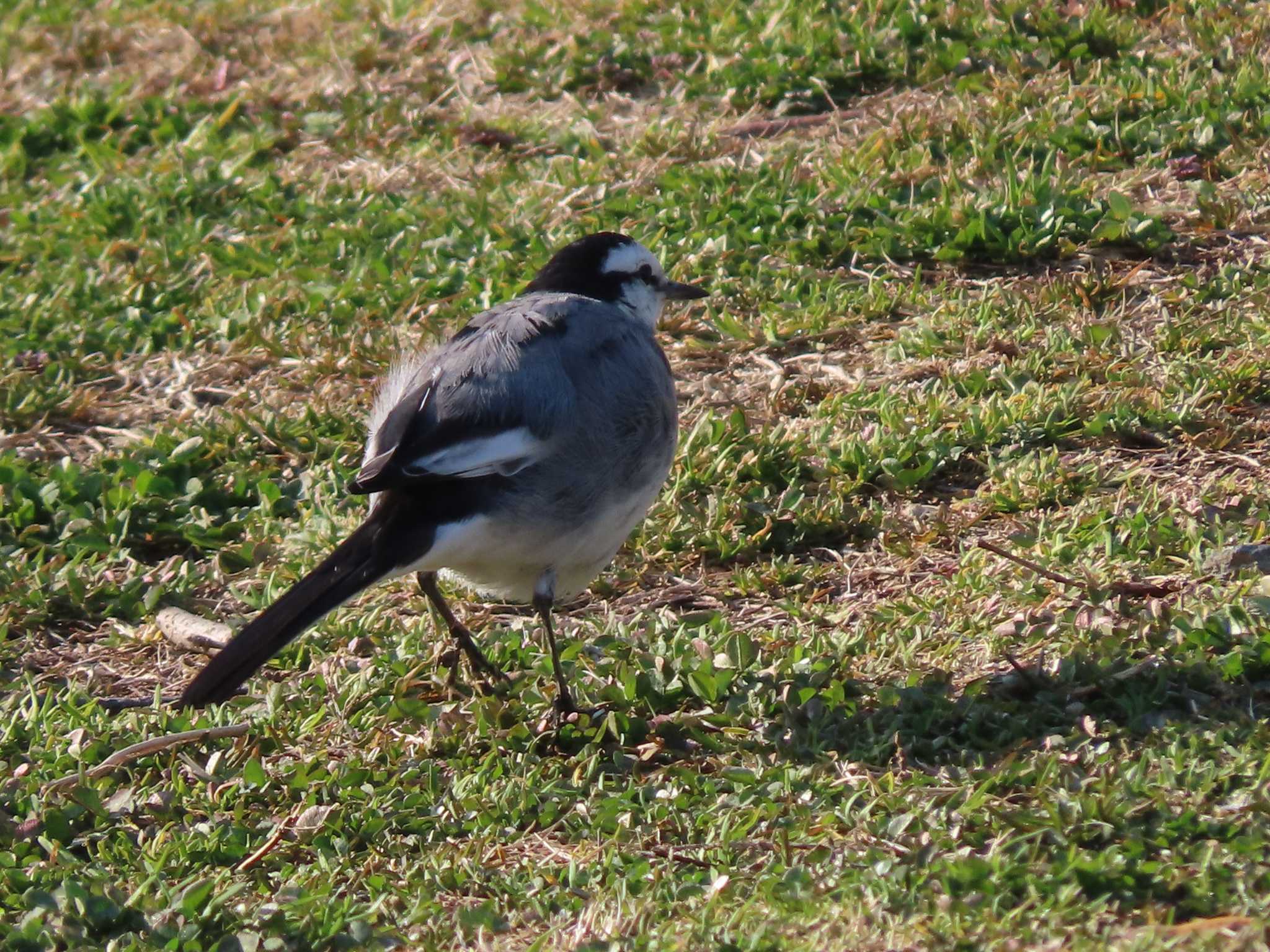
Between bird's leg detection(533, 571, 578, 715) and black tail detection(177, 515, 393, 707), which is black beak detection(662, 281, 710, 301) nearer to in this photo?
bird's leg detection(533, 571, 578, 715)

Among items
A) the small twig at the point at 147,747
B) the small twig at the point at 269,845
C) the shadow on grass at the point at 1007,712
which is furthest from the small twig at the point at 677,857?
the small twig at the point at 147,747

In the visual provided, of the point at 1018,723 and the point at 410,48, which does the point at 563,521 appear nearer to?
the point at 1018,723

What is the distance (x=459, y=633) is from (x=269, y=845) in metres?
0.97

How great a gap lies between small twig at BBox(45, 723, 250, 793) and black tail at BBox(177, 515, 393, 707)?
222 millimetres

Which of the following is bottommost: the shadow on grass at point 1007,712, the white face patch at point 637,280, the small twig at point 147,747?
the small twig at point 147,747

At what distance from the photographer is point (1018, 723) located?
4344 millimetres

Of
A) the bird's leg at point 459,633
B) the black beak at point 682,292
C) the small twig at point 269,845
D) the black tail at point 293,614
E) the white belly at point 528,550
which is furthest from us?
the black beak at point 682,292

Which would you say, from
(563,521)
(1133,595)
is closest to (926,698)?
(1133,595)

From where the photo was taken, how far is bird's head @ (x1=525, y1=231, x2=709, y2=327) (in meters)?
5.83

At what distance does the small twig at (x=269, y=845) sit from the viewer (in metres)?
4.22

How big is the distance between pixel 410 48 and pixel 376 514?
5255 millimetres

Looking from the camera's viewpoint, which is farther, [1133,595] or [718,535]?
[718,535]

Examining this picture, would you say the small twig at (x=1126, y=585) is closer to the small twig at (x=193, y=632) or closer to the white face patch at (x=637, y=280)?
the white face patch at (x=637, y=280)

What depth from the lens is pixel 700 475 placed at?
585 cm
